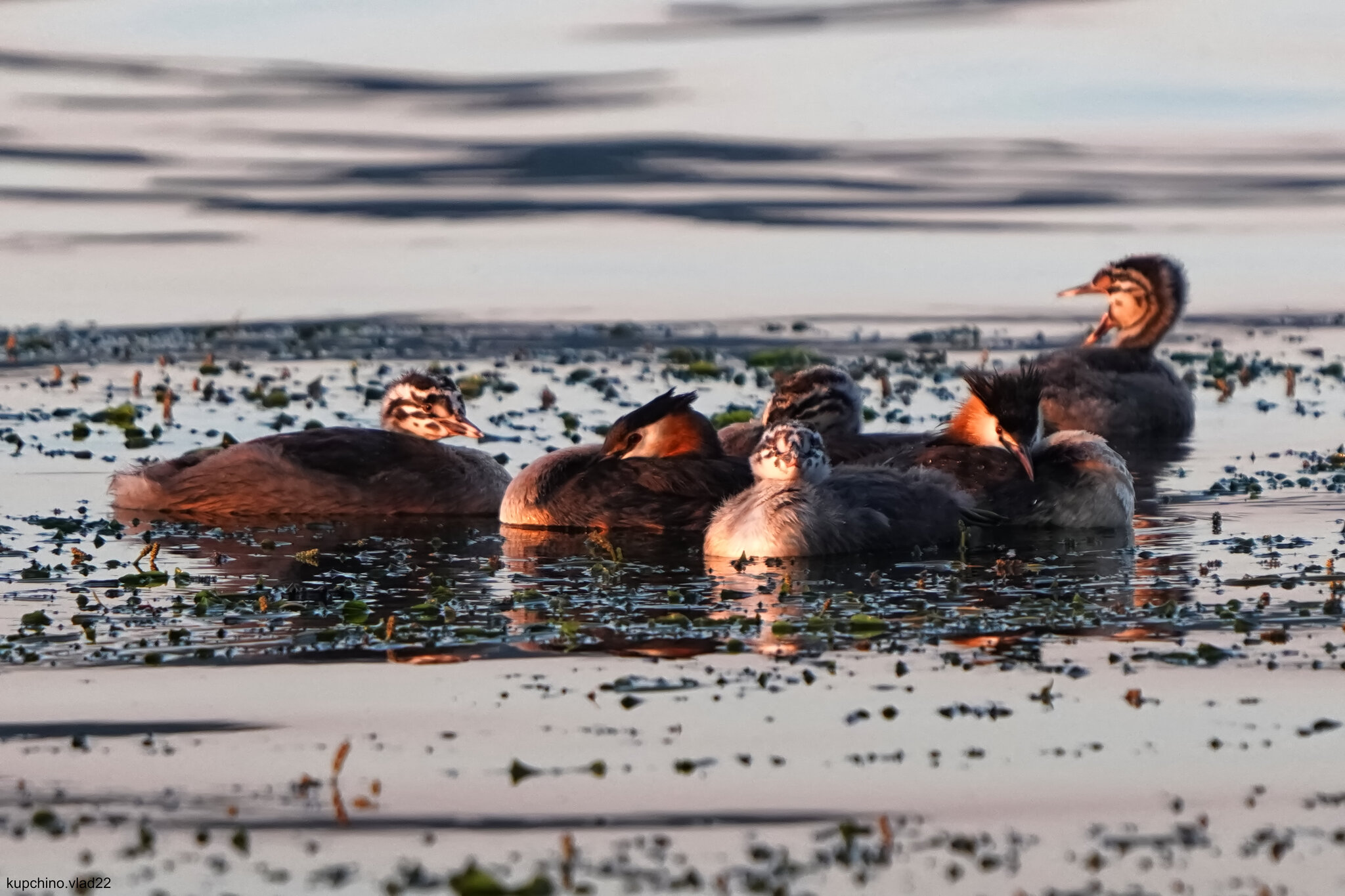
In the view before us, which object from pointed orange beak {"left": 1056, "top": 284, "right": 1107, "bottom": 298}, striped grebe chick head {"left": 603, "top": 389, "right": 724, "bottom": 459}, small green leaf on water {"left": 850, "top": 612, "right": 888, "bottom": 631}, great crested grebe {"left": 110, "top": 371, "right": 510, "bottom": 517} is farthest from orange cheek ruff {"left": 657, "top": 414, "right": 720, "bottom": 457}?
pointed orange beak {"left": 1056, "top": 284, "right": 1107, "bottom": 298}

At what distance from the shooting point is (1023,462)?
13.7 meters

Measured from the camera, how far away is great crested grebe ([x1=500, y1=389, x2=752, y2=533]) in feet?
44.5

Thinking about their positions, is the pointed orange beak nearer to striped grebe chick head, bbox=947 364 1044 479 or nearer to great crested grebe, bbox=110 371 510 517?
striped grebe chick head, bbox=947 364 1044 479

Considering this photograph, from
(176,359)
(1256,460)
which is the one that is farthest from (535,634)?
(176,359)

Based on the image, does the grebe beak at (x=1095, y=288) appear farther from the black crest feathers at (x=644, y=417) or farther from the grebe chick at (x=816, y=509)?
the grebe chick at (x=816, y=509)

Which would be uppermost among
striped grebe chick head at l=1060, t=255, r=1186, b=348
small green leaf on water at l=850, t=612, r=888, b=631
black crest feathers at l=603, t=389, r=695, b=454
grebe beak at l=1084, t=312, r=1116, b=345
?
striped grebe chick head at l=1060, t=255, r=1186, b=348

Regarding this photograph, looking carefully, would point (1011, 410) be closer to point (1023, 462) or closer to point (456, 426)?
point (1023, 462)

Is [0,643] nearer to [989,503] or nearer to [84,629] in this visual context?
[84,629]

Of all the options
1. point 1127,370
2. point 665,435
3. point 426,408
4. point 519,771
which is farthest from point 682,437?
point 1127,370

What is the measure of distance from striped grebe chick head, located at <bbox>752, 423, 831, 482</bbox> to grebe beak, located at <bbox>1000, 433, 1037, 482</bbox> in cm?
160

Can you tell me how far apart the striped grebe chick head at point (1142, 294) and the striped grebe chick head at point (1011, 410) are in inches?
297

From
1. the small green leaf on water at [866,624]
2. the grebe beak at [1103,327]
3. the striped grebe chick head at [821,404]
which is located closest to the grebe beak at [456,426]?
the striped grebe chick head at [821,404]

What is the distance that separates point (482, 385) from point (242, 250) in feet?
35.0

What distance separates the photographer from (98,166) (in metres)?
37.5
